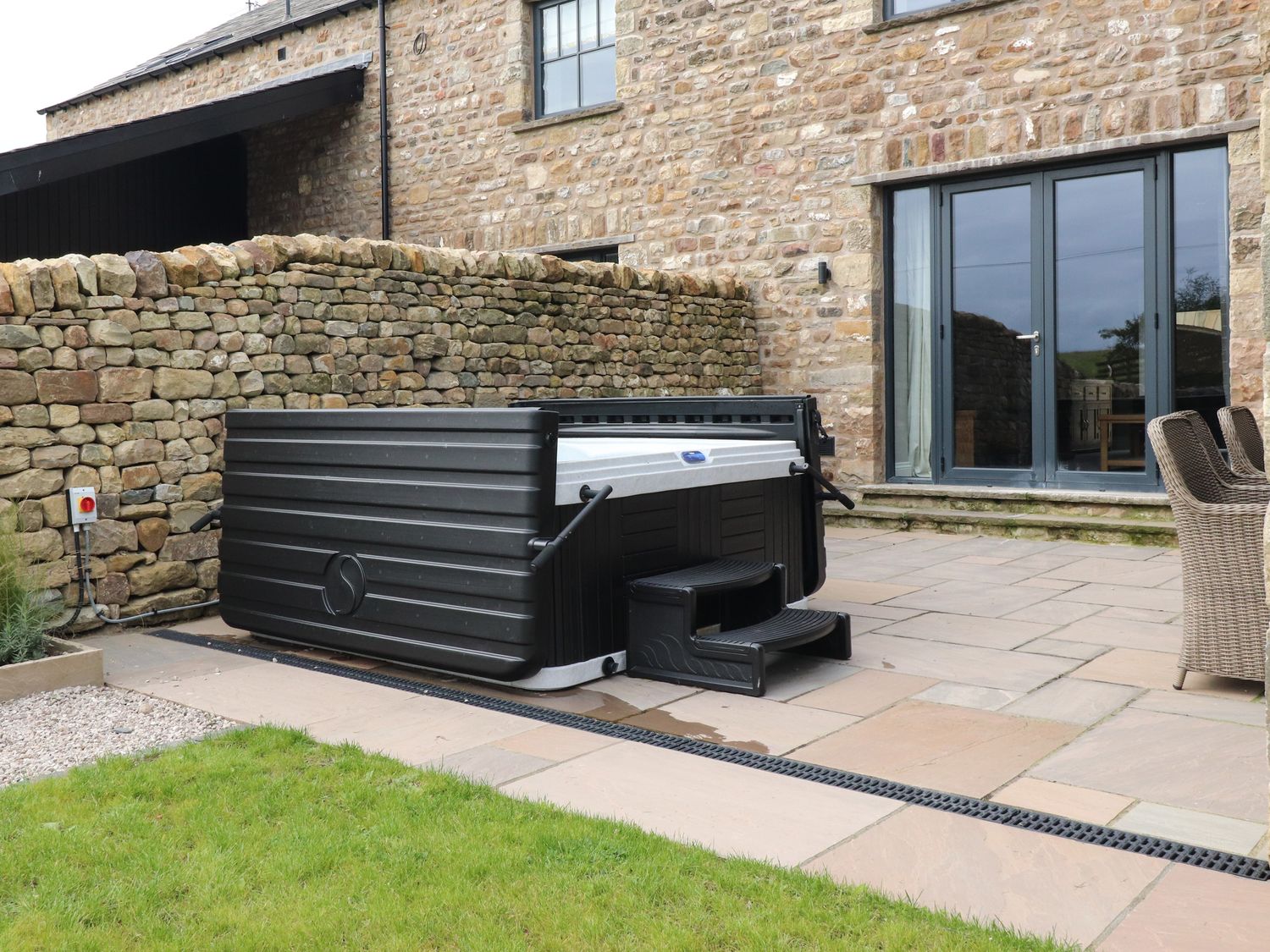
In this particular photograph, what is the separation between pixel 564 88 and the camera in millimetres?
10367

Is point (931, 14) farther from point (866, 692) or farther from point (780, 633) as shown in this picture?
point (866, 692)

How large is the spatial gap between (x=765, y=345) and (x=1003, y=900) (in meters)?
7.17

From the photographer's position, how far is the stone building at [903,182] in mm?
7145

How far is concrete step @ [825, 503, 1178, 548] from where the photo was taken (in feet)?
23.3

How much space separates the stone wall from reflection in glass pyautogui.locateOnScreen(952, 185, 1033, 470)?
295cm

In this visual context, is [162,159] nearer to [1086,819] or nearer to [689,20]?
[689,20]

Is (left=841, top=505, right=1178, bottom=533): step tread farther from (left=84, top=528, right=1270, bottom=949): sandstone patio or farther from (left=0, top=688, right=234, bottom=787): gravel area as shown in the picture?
(left=0, top=688, right=234, bottom=787): gravel area

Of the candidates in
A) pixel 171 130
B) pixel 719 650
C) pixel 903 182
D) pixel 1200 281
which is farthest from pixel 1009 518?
pixel 171 130

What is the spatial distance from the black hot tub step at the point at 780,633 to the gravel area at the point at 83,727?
1.66 metres

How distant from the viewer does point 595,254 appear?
1017 centimetres

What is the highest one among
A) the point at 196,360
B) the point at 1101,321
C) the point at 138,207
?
the point at 138,207

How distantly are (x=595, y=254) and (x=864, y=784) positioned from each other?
7861 millimetres

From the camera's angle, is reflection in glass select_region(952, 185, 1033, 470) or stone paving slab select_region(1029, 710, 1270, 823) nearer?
stone paving slab select_region(1029, 710, 1270, 823)

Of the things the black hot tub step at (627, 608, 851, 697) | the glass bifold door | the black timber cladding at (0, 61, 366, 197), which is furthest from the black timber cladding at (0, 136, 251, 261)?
the black hot tub step at (627, 608, 851, 697)
